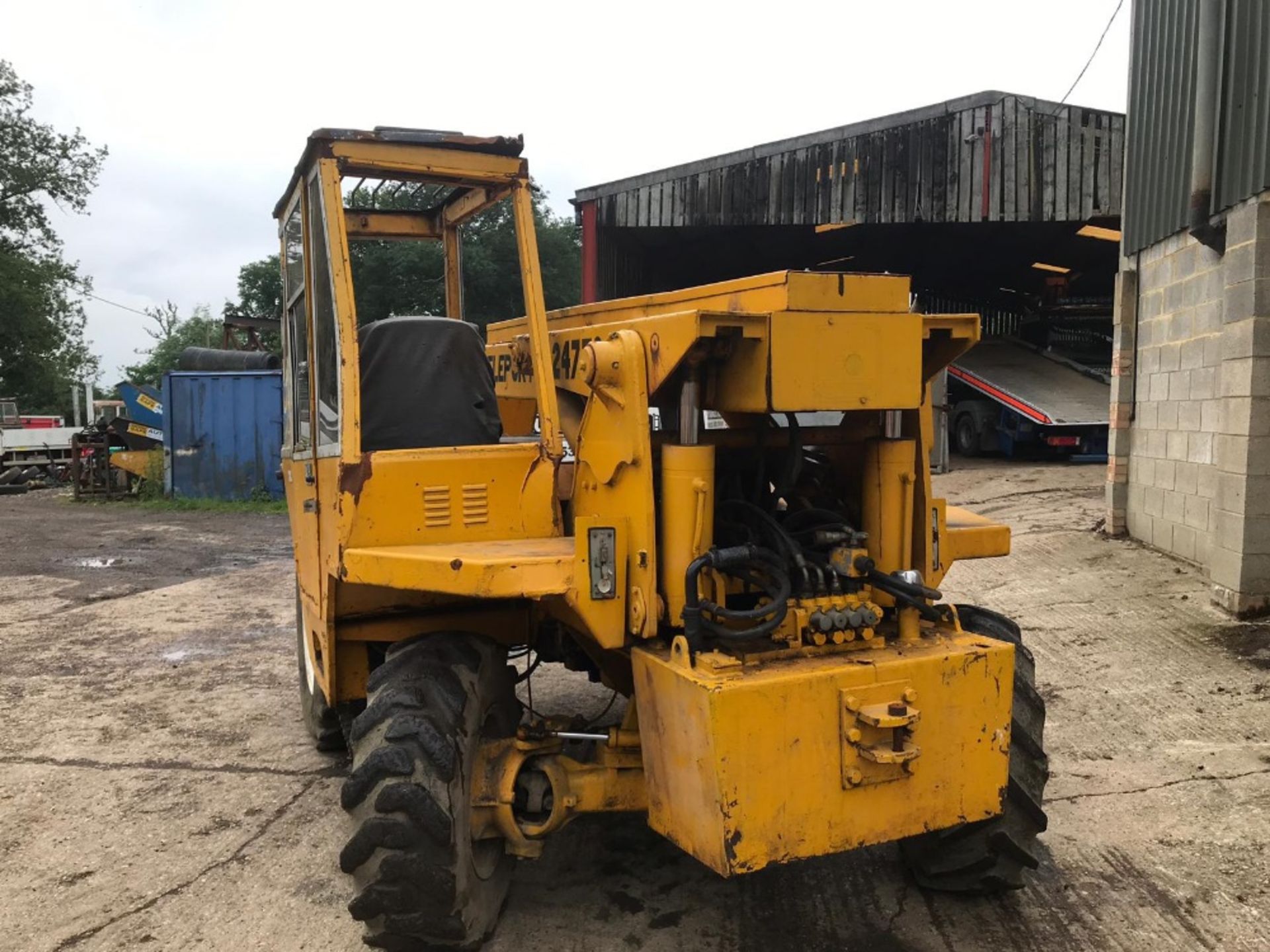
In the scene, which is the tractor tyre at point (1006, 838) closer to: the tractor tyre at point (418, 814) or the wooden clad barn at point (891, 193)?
the tractor tyre at point (418, 814)

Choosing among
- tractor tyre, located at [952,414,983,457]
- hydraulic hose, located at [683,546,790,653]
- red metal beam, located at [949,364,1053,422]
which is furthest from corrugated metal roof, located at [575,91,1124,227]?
hydraulic hose, located at [683,546,790,653]

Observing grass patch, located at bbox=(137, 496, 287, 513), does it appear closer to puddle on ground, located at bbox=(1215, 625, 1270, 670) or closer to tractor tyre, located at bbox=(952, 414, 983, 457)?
tractor tyre, located at bbox=(952, 414, 983, 457)

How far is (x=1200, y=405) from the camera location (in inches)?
330

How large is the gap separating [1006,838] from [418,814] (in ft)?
6.59

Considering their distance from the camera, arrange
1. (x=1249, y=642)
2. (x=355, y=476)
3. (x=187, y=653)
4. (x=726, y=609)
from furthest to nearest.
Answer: (x=187, y=653) < (x=1249, y=642) < (x=355, y=476) < (x=726, y=609)

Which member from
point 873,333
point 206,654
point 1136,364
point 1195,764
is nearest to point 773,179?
point 1136,364

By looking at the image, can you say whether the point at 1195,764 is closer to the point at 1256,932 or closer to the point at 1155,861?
the point at 1155,861

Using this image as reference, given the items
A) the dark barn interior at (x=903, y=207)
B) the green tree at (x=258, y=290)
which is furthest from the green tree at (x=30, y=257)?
the dark barn interior at (x=903, y=207)

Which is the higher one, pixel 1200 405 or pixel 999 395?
pixel 999 395

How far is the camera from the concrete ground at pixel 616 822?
11.8 feet

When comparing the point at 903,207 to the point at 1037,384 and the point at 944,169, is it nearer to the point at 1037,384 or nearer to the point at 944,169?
the point at 944,169

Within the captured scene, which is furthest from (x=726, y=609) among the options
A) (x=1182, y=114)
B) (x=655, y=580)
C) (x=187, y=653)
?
(x=1182, y=114)

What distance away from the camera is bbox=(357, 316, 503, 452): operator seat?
3816 millimetres

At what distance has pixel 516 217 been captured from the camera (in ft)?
13.2
